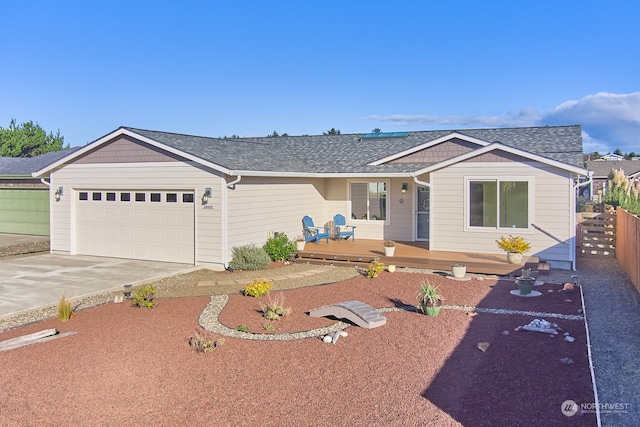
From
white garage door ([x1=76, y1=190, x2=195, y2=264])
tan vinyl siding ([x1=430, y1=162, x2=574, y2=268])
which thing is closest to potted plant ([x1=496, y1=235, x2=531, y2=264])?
tan vinyl siding ([x1=430, y1=162, x2=574, y2=268])

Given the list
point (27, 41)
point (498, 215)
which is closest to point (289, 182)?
point (498, 215)

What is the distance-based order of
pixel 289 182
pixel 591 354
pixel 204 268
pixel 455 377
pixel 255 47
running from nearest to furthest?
pixel 455 377, pixel 591 354, pixel 204 268, pixel 289 182, pixel 255 47

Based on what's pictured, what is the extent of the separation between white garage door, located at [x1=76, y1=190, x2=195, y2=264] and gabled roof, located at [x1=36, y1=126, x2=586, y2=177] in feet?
4.77

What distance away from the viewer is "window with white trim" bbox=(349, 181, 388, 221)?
17062mm

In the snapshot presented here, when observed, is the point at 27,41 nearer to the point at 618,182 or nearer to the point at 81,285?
the point at 81,285

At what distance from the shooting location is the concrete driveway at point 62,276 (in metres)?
9.95

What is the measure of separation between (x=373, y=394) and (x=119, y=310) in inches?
220

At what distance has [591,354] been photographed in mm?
6645

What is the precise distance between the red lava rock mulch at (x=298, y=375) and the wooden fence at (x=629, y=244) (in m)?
3.25

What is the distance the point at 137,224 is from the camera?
14.7m

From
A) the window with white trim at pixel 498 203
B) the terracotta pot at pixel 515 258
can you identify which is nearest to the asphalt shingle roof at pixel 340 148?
the window with white trim at pixel 498 203

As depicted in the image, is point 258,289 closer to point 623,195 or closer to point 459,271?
point 459,271

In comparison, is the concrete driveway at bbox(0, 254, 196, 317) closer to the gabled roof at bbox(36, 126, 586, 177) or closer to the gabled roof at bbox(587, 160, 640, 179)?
the gabled roof at bbox(36, 126, 586, 177)

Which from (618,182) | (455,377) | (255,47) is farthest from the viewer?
(255,47)
